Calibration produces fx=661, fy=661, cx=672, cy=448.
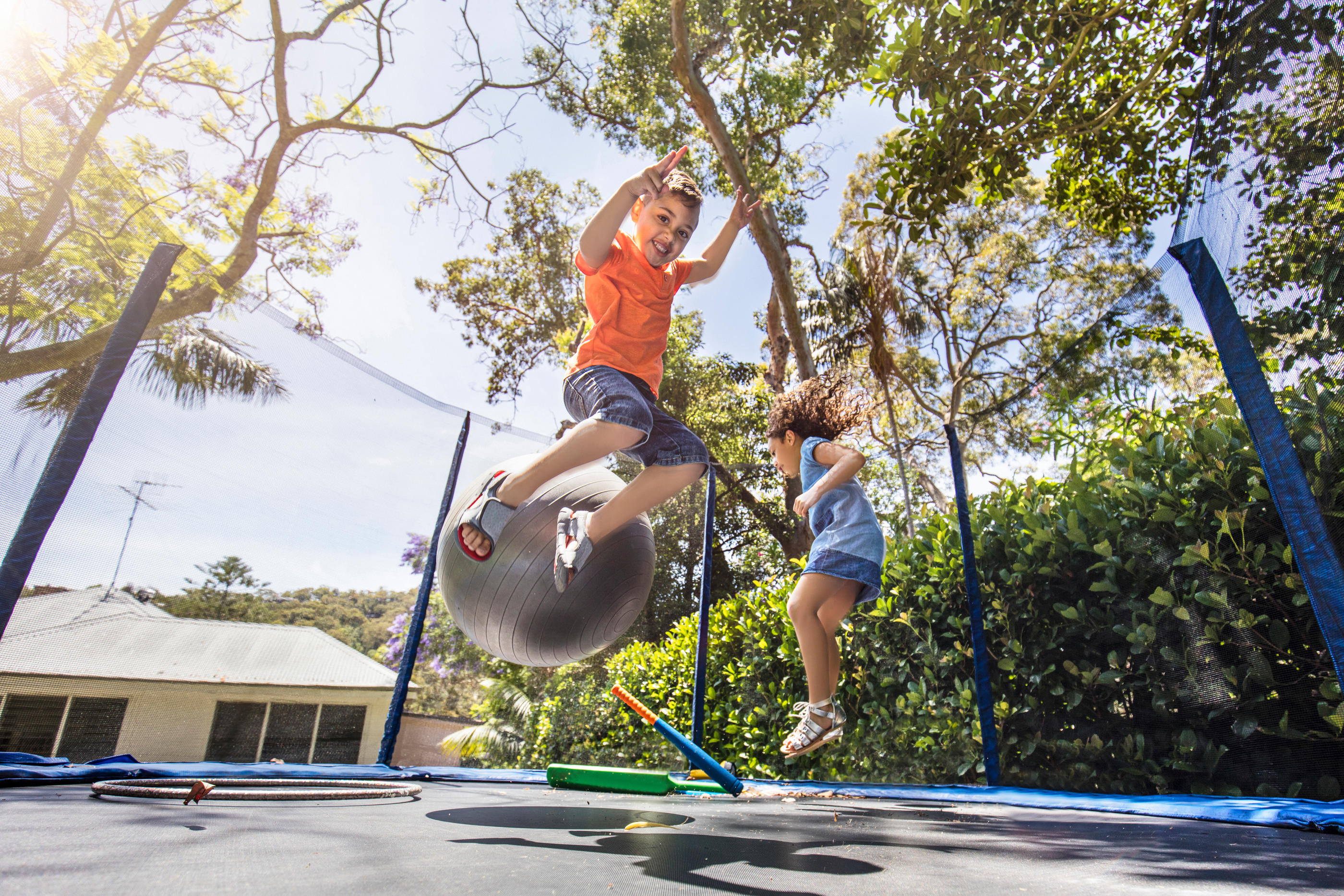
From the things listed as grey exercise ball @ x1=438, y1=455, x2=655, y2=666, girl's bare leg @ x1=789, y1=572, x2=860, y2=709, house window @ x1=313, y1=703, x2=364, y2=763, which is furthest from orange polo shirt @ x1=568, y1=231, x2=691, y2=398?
house window @ x1=313, y1=703, x2=364, y2=763

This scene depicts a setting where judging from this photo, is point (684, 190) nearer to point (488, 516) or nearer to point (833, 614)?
point (488, 516)

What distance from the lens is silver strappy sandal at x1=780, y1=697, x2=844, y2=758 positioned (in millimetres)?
2008

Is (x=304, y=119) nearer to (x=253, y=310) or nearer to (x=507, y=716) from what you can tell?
(x=253, y=310)

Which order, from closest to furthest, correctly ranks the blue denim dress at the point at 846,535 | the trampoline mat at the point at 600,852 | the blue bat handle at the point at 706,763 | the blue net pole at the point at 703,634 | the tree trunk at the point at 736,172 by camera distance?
the trampoline mat at the point at 600,852 → the blue bat handle at the point at 706,763 → the blue denim dress at the point at 846,535 → the blue net pole at the point at 703,634 → the tree trunk at the point at 736,172

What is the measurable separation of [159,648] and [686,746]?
3462 millimetres

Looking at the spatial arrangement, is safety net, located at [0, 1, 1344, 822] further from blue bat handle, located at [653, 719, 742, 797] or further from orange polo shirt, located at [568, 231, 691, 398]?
orange polo shirt, located at [568, 231, 691, 398]

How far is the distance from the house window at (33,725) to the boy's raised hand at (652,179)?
5056 millimetres

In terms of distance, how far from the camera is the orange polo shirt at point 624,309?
6.45 feet

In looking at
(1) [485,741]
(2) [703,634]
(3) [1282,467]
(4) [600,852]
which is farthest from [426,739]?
(3) [1282,467]

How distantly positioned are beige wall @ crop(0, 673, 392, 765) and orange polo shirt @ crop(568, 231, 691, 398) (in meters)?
2.63

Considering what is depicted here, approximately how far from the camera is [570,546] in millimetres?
1866

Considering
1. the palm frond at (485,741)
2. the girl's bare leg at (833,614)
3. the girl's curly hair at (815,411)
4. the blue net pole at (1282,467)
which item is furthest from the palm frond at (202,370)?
the palm frond at (485,741)

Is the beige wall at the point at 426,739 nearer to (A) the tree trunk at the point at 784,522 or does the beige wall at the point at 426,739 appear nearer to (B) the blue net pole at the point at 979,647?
(A) the tree trunk at the point at 784,522

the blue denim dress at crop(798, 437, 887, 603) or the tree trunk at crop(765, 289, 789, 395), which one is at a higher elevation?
the tree trunk at crop(765, 289, 789, 395)
